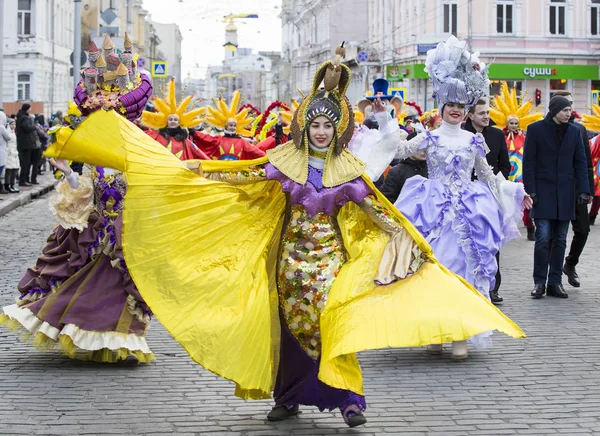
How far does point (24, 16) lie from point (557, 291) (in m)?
43.8

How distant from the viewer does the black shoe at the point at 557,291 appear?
35.8 ft

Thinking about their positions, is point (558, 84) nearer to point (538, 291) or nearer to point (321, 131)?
point (538, 291)

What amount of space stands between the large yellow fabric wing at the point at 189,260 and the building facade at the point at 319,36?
59.1 meters

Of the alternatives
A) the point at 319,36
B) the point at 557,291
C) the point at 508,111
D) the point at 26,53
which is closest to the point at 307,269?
the point at 557,291

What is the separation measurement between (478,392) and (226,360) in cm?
216

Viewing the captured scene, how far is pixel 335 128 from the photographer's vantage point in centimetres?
606

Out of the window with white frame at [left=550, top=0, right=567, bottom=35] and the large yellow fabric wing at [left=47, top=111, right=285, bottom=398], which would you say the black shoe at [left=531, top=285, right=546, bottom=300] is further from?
the window with white frame at [left=550, top=0, right=567, bottom=35]

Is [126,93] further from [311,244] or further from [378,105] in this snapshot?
[311,244]

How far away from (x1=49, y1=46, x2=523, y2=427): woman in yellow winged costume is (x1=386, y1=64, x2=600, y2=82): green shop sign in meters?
45.1

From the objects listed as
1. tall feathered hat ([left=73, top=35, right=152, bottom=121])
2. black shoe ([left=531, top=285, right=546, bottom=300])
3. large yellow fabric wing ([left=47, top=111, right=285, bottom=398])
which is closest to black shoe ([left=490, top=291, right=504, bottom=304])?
black shoe ([left=531, top=285, right=546, bottom=300])

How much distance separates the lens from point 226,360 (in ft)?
18.2

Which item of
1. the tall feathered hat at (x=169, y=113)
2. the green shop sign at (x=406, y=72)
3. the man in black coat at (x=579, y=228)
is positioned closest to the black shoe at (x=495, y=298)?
the man in black coat at (x=579, y=228)

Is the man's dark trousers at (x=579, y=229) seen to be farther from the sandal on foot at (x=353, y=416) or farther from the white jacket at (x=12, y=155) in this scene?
the white jacket at (x=12, y=155)

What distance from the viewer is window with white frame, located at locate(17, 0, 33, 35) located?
5059 centimetres
